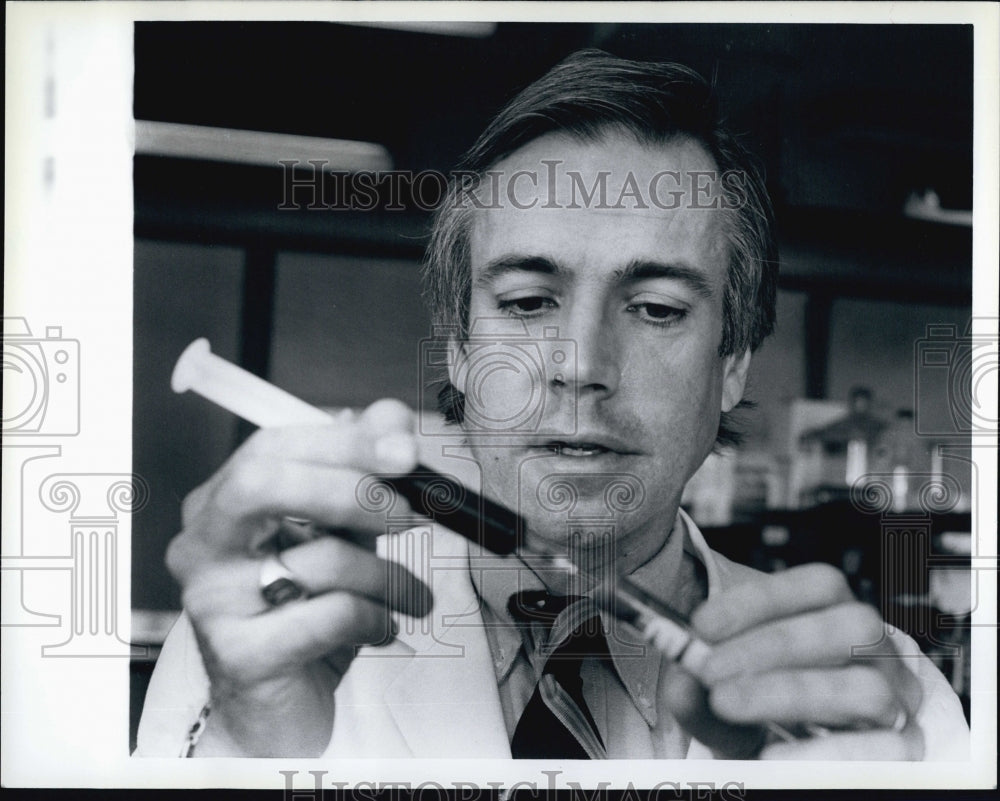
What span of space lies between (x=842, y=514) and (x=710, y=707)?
24.7 inches

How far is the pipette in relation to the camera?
9.27ft

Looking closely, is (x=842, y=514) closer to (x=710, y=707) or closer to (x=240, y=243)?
(x=710, y=707)

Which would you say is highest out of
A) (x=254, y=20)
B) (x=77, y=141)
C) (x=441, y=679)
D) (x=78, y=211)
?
(x=254, y=20)

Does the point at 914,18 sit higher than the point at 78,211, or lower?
higher

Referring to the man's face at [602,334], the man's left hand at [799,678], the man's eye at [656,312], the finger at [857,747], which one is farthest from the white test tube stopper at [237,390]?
the finger at [857,747]

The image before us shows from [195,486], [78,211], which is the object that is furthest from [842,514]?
[78,211]

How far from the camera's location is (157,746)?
9.51 ft

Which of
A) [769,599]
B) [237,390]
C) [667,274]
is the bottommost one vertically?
[769,599]

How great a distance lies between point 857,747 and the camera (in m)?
2.87

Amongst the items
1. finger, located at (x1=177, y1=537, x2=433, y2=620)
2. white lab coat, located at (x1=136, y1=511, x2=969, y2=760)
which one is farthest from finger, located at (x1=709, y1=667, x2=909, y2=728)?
finger, located at (x1=177, y1=537, x2=433, y2=620)

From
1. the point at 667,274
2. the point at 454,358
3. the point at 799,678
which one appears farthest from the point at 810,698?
the point at 454,358

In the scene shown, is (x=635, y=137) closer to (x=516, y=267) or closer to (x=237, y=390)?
(x=516, y=267)

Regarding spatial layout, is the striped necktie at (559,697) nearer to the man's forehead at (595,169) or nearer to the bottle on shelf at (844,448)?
the bottle on shelf at (844,448)

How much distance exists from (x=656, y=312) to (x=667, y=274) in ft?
0.35
